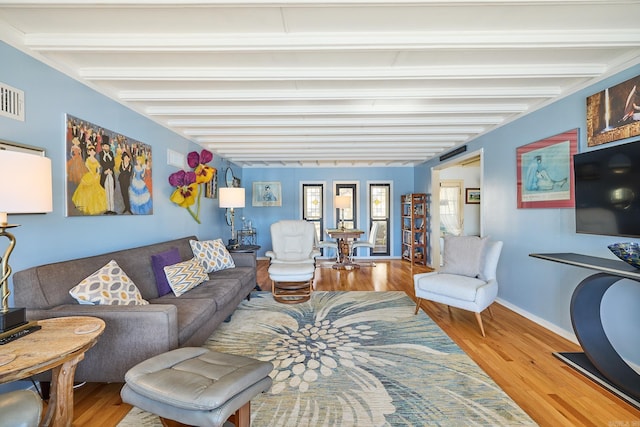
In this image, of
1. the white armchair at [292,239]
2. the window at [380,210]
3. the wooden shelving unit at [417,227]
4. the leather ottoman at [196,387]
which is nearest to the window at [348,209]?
the window at [380,210]

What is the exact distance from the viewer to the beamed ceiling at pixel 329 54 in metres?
1.68

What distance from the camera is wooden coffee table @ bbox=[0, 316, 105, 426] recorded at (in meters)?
1.13

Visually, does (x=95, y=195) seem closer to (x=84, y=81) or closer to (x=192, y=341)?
(x=84, y=81)

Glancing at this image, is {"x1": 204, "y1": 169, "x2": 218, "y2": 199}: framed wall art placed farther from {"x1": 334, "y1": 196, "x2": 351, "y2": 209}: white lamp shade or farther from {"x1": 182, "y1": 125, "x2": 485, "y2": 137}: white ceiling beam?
{"x1": 334, "y1": 196, "x2": 351, "y2": 209}: white lamp shade

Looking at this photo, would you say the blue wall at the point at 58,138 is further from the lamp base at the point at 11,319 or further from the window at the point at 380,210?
the window at the point at 380,210

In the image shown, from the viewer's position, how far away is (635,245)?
5.63 feet

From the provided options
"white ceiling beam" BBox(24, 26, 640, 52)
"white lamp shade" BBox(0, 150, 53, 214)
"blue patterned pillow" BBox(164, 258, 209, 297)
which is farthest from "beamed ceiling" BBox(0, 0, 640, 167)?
"blue patterned pillow" BBox(164, 258, 209, 297)

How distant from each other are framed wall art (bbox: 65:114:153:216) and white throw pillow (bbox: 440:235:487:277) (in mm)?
3500

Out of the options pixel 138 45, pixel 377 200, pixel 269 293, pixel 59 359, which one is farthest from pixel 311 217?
pixel 59 359

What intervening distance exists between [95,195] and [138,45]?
133 centimetres

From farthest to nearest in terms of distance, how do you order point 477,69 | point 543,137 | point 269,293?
point 269,293 → point 543,137 → point 477,69

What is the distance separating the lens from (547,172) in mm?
2893

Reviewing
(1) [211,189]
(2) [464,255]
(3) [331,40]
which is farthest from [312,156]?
(3) [331,40]

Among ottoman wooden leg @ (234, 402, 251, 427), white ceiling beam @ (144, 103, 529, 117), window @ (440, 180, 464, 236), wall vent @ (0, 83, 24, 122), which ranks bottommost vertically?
ottoman wooden leg @ (234, 402, 251, 427)
